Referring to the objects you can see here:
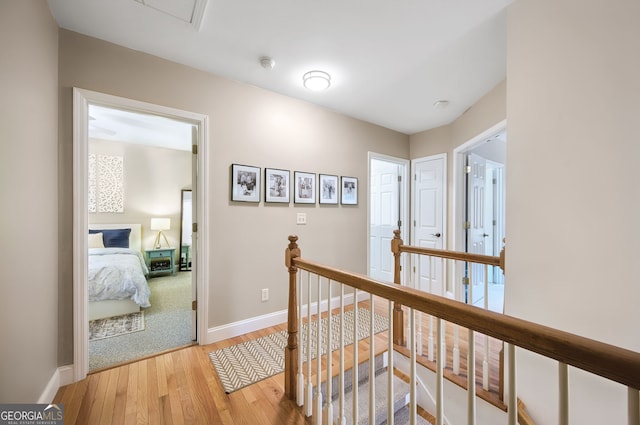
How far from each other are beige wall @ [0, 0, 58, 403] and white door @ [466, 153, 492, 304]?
3.87 meters

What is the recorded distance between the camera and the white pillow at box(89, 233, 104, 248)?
12.9 feet

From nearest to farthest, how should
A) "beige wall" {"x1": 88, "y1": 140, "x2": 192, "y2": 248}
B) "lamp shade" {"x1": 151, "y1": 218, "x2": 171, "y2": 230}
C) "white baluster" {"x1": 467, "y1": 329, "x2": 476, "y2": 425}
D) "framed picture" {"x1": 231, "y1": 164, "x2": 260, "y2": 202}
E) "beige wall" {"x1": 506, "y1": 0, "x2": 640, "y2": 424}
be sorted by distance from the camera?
"white baluster" {"x1": 467, "y1": 329, "x2": 476, "y2": 425} < "beige wall" {"x1": 506, "y1": 0, "x2": 640, "y2": 424} < "framed picture" {"x1": 231, "y1": 164, "x2": 260, "y2": 202} < "beige wall" {"x1": 88, "y1": 140, "x2": 192, "y2": 248} < "lamp shade" {"x1": 151, "y1": 218, "x2": 171, "y2": 230}

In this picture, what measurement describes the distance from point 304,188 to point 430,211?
1.95 meters

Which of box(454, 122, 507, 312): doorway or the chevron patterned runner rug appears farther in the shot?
box(454, 122, 507, 312): doorway

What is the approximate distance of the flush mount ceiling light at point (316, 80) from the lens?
2.24 meters

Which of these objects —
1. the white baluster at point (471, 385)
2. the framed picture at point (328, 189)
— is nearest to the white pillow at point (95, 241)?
the framed picture at point (328, 189)

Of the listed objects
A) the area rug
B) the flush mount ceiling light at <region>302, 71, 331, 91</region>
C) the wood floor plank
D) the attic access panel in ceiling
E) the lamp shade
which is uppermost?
the attic access panel in ceiling

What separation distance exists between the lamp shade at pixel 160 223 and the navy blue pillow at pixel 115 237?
403 millimetres

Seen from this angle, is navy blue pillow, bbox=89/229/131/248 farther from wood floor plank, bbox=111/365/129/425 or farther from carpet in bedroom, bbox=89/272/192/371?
wood floor plank, bbox=111/365/129/425

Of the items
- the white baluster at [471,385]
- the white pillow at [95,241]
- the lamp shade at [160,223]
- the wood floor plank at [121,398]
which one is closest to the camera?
the white baluster at [471,385]

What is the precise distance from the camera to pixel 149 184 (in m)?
4.85

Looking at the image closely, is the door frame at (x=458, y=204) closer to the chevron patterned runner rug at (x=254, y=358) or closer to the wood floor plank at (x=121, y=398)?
the chevron patterned runner rug at (x=254, y=358)

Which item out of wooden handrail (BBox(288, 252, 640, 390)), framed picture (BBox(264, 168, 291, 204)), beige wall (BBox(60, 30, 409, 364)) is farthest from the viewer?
framed picture (BBox(264, 168, 291, 204))
